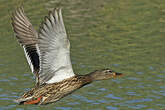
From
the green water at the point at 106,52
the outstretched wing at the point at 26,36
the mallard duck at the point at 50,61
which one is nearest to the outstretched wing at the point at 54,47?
the mallard duck at the point at 50,61

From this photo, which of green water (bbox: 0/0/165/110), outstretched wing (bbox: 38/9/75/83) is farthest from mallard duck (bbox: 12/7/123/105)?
green water (bbox: 0/0/165/110)

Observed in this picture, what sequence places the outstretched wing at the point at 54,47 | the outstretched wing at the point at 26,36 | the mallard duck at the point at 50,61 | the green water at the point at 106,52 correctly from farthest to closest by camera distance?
the green water at the point at 106,52 → the outstretched wing at the point at 26,36 → the mallard duck at the point at 50,61 → the outstretched wing at the point at 54,47

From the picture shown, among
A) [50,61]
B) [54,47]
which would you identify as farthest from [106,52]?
[54,47]

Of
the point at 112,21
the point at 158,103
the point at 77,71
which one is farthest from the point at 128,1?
the point at 158,103

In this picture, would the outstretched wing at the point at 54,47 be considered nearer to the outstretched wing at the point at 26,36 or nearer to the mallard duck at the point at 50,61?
the mallard duck at the point at 50,61

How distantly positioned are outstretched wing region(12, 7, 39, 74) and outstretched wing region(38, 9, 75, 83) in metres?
1.09

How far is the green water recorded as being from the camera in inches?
531

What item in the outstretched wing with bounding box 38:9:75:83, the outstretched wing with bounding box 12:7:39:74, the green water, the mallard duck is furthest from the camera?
the green water

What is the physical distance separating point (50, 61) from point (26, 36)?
6.60 feet

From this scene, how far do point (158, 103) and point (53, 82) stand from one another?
3.08 m

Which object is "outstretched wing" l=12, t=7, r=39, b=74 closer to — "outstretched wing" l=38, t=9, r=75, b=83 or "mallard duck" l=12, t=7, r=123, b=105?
"mallard duck" l=12, t=7, r=123, b=105

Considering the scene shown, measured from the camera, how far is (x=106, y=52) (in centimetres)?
1672

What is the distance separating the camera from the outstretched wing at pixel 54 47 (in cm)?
986

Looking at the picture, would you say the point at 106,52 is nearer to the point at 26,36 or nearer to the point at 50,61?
the point at 26,36
